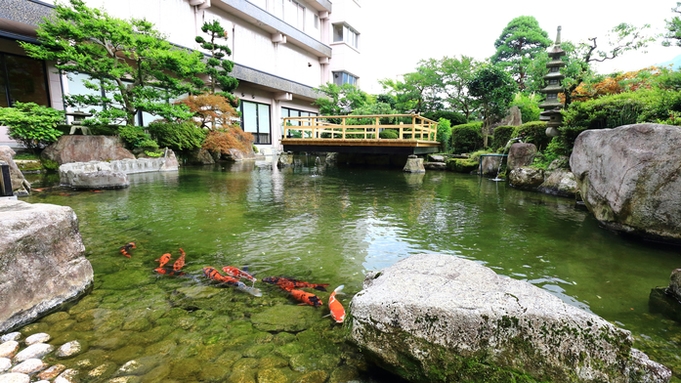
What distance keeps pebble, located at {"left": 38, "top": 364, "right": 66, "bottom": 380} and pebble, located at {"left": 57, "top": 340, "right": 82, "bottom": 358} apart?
0.13 meters

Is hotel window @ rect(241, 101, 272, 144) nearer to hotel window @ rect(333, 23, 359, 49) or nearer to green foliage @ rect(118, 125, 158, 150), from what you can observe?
green foliage @ rect(118, 125, 158, 150)

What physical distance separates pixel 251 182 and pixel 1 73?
36.2 feet

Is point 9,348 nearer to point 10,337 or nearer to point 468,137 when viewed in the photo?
point 10,337

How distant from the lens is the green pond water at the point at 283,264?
7.85 feet

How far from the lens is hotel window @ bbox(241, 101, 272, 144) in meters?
23.8

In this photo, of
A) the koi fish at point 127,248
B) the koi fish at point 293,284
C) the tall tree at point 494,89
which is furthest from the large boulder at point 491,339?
the tall tree at point 494,89

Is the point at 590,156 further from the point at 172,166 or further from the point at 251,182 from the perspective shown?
the point at 172,166

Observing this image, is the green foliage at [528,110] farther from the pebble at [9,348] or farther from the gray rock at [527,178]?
the pebble at [9,348]

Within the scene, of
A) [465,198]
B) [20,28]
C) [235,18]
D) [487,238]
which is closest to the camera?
[487,238]

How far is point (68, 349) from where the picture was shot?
2395 mm

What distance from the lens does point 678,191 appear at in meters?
4.60

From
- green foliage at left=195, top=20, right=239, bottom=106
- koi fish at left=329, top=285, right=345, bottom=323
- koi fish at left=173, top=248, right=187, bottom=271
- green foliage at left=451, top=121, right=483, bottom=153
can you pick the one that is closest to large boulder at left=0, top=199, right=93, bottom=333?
koi fish at left=173, top=248, right=187, bottom=271

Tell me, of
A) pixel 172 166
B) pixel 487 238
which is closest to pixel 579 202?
pixel 487 238

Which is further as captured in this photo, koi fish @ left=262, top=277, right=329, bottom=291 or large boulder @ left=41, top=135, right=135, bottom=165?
large boulder @ left=41, top=135, right=135, bottom=165
